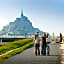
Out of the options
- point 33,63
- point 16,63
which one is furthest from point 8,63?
point 33,63

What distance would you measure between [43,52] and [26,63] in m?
6.73

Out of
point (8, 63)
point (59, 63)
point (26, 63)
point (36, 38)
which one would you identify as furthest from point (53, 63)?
point (36, 38)

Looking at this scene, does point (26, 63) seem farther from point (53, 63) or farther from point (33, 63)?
point (53, 63)

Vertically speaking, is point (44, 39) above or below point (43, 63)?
above

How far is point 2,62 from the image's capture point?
1677cm

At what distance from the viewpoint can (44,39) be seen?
74.9ft

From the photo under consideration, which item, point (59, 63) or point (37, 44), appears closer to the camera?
point (59, 63)

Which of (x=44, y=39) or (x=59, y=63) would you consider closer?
(x=59, y=63)

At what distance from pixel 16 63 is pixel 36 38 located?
6159mm

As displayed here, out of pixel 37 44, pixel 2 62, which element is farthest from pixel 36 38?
pixel 2 62

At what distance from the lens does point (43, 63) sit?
16.4 meters

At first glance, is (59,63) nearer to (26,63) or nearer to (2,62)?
(26,63)

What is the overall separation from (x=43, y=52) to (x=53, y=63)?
6.63m

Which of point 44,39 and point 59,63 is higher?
point 44,39
